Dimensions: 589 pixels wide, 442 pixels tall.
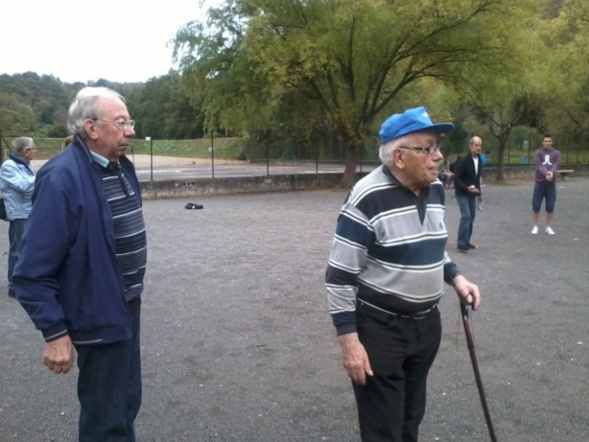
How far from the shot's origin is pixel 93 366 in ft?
9.67

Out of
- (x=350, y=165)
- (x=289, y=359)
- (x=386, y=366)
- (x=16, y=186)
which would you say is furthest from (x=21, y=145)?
(x=350, y=165)

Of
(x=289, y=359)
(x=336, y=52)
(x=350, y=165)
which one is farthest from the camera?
(x=350, y=165)

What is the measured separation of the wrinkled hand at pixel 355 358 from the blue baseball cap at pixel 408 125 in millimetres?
955

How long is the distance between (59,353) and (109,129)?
104cm

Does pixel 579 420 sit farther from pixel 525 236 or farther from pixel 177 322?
pixel 525 236

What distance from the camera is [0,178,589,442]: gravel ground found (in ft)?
13.8

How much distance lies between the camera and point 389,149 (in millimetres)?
3068

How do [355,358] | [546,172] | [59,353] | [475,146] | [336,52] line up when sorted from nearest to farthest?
[59,353], [355,358], [475,146], [546,172], [336,52]

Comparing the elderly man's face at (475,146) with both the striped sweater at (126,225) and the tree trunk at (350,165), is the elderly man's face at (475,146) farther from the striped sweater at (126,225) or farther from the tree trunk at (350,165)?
the tree trunk at (350,165)

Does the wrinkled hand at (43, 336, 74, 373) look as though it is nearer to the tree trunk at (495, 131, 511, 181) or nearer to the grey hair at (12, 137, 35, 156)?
the grey hair at (12, 137, 35, 156)

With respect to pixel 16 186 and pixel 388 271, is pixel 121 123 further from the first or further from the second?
pixel 16 186

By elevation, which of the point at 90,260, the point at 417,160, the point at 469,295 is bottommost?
the point at 469,295

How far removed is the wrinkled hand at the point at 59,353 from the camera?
2762mm

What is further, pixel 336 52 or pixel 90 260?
pixel 336 52
